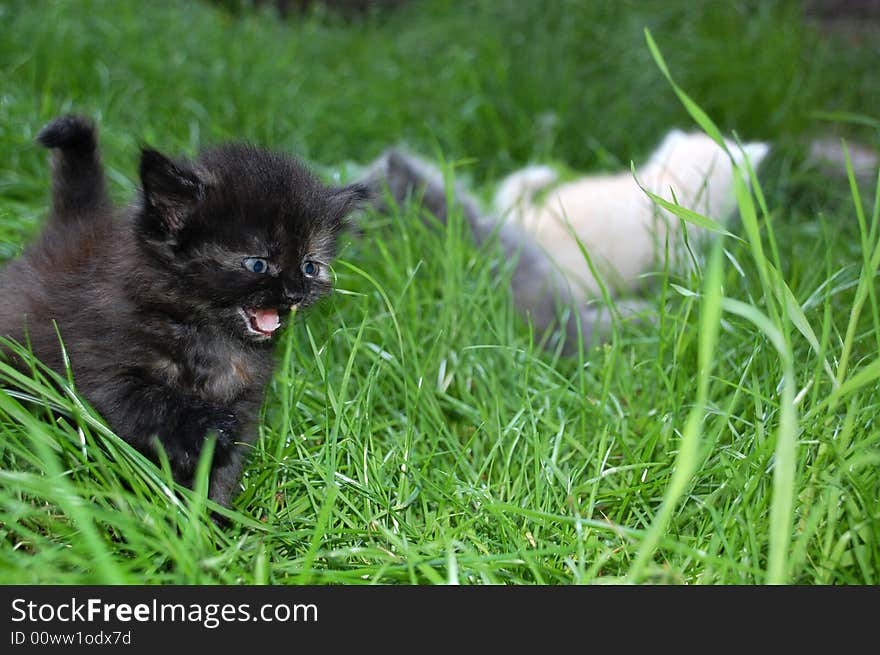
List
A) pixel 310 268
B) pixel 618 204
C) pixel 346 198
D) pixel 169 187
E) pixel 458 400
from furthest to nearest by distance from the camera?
pixel 618 204, pixel 458 400, pixel 346 198, pixel 310 268, pixel 169 187

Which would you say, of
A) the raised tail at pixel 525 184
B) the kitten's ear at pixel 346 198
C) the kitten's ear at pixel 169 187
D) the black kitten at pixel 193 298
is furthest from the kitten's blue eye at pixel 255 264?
the raised tail at pixel 525 184

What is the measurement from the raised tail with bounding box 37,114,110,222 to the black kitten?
37 cm

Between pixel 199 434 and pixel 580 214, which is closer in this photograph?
pixel 199 434

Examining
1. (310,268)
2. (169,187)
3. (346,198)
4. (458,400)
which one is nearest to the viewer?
(169,187)

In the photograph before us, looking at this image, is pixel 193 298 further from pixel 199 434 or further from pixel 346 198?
pixel 346 198

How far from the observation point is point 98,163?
7.19ft

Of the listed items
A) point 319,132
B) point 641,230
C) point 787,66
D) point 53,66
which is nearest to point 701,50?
point 787,66

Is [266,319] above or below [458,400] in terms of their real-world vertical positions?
above

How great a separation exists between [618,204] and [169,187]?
101 inches

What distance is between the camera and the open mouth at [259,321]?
1.69m

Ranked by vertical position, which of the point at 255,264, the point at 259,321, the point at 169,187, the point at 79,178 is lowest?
the point at 259,321

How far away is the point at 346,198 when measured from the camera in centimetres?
188

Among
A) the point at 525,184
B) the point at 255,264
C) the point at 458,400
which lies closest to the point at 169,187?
the point at 255,264
